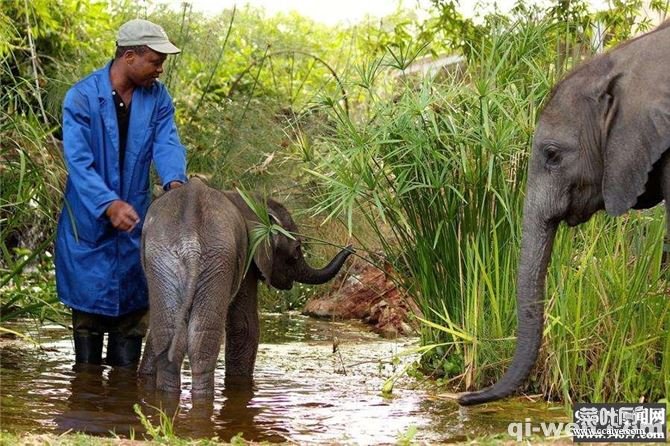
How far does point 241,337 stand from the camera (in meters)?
8.72

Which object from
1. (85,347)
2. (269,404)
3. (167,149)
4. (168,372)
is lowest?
(269,404)

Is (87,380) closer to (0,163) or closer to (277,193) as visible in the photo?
(0,163)

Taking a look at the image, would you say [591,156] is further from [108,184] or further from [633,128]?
[108,184]

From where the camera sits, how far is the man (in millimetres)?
8453

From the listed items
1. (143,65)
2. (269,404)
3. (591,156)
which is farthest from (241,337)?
(591,156)

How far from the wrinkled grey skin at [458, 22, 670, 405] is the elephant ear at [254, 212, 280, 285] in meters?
2.72

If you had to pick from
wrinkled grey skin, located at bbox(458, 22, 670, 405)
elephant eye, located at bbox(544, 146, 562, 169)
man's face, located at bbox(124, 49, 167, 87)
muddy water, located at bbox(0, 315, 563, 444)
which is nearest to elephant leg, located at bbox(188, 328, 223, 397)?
muddy water, located at bbox(0, 315, 563, 444)

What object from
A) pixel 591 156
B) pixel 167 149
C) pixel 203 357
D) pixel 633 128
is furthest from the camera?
pixel 167 149

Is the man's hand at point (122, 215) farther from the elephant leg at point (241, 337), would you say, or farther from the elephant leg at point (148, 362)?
the elephant leg at point (241, 337)

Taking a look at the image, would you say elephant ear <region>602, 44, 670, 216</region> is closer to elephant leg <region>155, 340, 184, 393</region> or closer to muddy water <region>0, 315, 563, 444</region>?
muddy water <region>0, 315, 563, 444</region>

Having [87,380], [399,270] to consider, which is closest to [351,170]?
[399,270]

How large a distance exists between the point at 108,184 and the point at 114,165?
138 mm

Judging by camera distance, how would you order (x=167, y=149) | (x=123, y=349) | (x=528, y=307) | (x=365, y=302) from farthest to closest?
(x=365, y=302) → (x=123, y=349) → (x=167, y=149) → (x=528, y=307)

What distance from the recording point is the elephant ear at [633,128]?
577 cm
